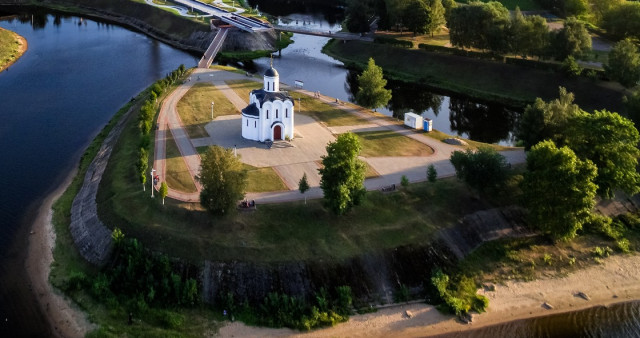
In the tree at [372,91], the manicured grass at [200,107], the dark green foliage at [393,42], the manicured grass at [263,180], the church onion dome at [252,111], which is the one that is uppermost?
the dark green foliage at [393,42]

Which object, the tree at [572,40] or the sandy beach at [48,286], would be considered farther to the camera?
the tree at [572,40]

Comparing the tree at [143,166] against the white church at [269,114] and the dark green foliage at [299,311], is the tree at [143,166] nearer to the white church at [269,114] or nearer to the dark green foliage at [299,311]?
the white church at [269,114]

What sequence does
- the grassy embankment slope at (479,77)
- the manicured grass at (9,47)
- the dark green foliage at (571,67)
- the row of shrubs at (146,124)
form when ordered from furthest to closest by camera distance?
1. the manicured grass at (9,47)
2. the dark green foliage at (571,67)
3. the grassy embankment slope at (479,77)
4. the row of shrubs at (146,124)

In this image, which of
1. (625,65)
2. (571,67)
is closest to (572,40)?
(571,67)

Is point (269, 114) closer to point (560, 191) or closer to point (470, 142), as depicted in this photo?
point (470, 142)

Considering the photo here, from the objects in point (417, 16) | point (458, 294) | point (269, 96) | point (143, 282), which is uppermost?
point (417, 16)

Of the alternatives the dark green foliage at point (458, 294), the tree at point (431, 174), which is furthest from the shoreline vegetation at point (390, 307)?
the tree at point (431, 174)

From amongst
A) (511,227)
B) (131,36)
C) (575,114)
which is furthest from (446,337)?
(131,36)
